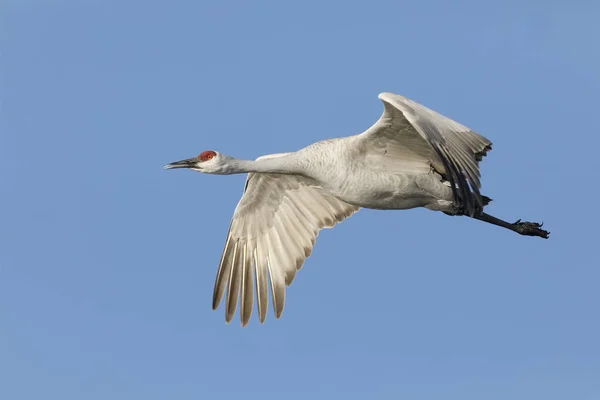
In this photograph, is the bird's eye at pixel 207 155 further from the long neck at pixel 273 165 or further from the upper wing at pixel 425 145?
the upper wing at pixel 425 145

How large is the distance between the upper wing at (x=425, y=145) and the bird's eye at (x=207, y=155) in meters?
2.28

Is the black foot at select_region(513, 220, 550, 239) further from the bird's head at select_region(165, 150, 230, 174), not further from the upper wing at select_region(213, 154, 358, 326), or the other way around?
the bird's head at select_region(165, 150, 230, 174)

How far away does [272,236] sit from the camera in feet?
67.2

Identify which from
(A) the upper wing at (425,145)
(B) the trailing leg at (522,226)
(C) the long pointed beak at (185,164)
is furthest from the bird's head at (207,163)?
(B) the trailing leg at (522,226)

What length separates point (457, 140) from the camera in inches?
690

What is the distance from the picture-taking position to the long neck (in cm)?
1820

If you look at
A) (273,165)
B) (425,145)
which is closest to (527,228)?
(425,145)

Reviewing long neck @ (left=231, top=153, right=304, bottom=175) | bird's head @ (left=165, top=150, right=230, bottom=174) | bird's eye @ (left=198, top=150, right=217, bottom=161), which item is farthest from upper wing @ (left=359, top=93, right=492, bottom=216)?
bird's eye @ (left=198, top=150, right=217, bottom=161)

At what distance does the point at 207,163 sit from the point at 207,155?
0.12 meters

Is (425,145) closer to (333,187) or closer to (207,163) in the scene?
(333,187)

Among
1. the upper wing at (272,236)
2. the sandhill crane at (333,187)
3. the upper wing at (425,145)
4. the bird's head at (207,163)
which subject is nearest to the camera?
the upper wing at (425,145)

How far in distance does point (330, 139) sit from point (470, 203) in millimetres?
2712

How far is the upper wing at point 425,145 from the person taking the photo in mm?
16641

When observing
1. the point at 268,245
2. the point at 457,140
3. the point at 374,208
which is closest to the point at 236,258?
the point at 268,245
